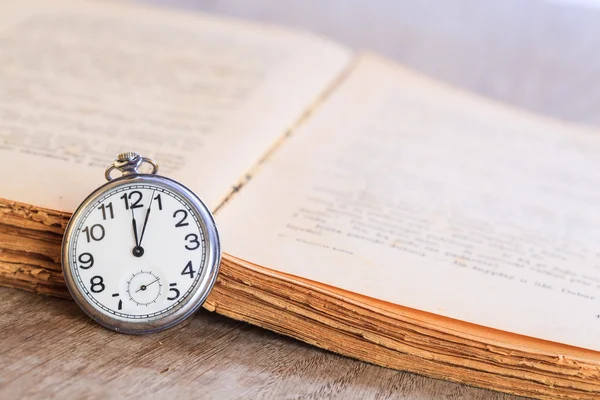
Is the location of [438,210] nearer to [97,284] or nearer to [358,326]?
[358,326]

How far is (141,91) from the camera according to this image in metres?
1.60

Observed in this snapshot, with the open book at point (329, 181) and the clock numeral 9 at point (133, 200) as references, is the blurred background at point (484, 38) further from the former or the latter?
the clock numeral 9 at point (133, 200)

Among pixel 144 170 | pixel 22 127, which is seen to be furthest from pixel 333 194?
pixel 22 127

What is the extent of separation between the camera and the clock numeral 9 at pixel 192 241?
1.06 m

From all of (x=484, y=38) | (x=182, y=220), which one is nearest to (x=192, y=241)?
(x=182, y=220)

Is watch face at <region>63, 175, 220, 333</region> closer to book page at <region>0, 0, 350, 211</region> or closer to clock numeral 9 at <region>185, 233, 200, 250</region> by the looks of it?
clock numeral 9 at <region>185, 233, 200, 250</region>

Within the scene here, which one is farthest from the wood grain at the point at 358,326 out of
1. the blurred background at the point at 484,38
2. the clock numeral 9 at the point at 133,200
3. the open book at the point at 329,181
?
the blurred background at the point at 484,38

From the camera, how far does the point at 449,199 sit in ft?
4.48

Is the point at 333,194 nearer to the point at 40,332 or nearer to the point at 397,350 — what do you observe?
the point at 397,350

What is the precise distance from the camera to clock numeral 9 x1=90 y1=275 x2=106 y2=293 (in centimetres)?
105

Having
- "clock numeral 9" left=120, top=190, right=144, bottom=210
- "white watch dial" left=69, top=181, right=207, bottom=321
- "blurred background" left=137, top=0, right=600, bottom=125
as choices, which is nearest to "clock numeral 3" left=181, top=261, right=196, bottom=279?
"white watch dial" left=69, top=181, right=207, bottom=321

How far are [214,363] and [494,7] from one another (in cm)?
172

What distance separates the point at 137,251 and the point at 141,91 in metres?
0.64

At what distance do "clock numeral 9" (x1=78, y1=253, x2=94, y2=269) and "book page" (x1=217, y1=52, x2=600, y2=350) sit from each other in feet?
0.68
